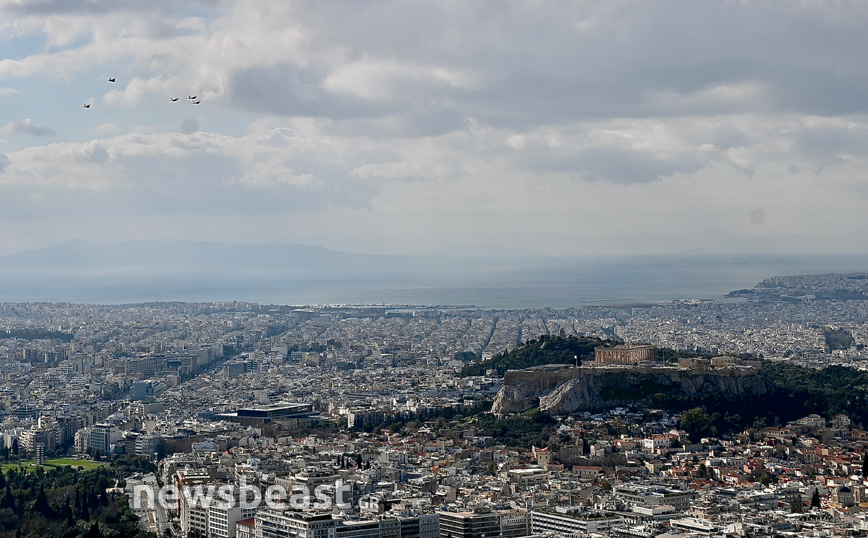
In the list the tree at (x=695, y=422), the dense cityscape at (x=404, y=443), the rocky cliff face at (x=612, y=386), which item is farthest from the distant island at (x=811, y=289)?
the tree at (x=695, y=422)

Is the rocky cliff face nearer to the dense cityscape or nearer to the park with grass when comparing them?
the dense cityscape

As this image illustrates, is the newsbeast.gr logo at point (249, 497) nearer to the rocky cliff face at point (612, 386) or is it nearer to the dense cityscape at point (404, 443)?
the dense cityscape at point (404, 443)

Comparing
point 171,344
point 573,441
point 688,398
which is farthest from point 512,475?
point 171,344

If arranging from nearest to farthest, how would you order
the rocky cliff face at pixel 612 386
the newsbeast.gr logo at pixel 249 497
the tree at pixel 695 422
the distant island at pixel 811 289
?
the newsbeast.gr logo at pixel 249 497
the tree at pixel 695 422
the rocky cliff face at pixel 612 386
the distant island at pixel 811 289

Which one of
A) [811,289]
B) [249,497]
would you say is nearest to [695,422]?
[249,497]

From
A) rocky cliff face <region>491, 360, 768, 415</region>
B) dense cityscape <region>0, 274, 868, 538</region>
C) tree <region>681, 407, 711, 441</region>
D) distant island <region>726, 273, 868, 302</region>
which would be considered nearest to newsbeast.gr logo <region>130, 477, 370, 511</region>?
dense cityscape <region>0, 274, 868, 538</region>

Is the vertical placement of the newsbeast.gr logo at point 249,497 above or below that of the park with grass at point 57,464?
above

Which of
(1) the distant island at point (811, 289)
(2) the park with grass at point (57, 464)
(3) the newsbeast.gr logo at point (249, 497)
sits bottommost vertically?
(2) the park with grass at point (57, 464)

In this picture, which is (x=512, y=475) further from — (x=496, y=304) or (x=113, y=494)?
(x=496, y=304)
